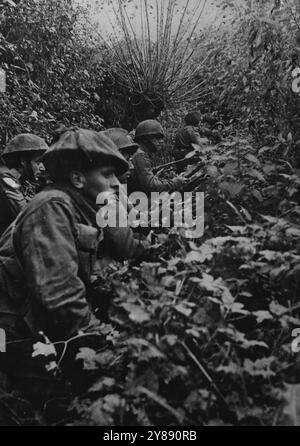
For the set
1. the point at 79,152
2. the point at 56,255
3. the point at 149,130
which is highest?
the point at 79,152

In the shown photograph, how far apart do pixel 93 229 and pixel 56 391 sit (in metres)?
0.86

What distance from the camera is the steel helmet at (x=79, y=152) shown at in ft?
8.72

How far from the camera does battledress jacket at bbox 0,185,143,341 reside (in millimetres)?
2289

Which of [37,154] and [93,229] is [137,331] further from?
[37,154]

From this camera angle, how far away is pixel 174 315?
74.3 inches

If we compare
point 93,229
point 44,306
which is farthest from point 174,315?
point 93,229

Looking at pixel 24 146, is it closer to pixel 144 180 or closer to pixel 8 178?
pixel 8 178

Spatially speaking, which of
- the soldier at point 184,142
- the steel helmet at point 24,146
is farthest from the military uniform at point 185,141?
the steel helmet at point 24,146

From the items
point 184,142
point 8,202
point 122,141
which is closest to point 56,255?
point 8,202

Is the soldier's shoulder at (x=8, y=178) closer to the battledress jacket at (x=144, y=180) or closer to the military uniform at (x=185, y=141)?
the battledress jacket at (x=144, y=180)

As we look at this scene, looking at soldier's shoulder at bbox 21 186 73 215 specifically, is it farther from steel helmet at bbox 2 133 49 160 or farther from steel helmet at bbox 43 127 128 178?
steel helmet at bbox 2 133 49 160

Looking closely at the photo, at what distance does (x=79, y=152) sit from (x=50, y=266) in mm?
708

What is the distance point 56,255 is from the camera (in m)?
2.30

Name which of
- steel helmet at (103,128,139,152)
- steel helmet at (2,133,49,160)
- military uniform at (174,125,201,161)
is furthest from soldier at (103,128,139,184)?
military uniform at (174,125,201,161)
